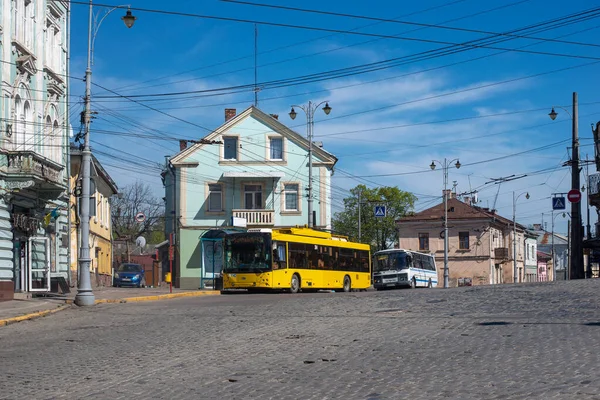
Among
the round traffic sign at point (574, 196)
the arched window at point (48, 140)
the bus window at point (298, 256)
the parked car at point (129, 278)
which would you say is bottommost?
the parked car at point (129, 278)

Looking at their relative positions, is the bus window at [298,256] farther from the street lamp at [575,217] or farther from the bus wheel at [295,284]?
the street lamp at [575,217]

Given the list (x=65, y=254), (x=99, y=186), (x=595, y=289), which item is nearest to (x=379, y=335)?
(x=595, y=289)

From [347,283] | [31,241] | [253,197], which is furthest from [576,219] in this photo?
[31,241]

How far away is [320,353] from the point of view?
1280cm

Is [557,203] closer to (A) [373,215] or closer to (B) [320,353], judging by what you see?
(B) [320,353]

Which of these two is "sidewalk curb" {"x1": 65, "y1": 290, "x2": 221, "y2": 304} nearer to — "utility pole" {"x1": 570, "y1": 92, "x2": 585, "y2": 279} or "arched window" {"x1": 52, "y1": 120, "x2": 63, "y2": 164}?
"arched window" {"x1": 52, "y1": 120, "x2": 63, "y2": 164}

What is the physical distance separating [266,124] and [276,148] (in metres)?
1.88

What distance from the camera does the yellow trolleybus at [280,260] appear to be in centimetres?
3659

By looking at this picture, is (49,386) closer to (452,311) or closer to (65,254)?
(452,311)

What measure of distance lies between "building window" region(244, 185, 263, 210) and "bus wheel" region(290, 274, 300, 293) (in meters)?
19.4

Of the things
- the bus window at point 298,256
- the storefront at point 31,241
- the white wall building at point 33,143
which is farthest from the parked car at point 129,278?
the bus window at point 298,256

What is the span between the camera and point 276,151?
58.3 m

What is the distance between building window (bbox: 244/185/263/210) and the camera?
2255 inches

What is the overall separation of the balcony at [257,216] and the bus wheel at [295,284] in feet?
58.7
